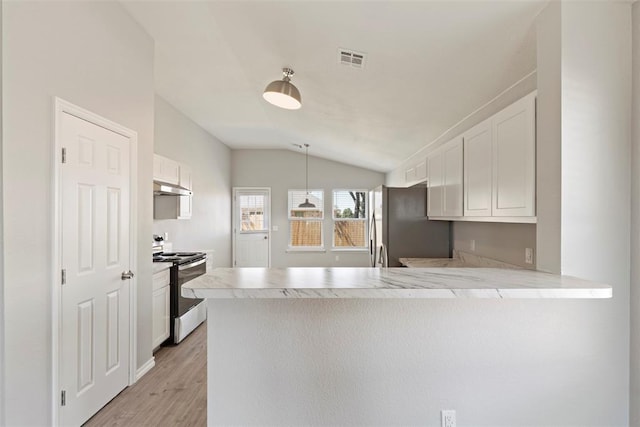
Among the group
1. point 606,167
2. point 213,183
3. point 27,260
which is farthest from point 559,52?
point 213,183

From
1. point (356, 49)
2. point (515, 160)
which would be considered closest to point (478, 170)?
point (515, 160)

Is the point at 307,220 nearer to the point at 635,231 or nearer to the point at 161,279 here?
the point at 161,279

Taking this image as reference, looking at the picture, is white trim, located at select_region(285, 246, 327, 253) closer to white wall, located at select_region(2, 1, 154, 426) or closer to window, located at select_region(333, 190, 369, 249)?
window, located at select_region(333, 190, 369, 249)

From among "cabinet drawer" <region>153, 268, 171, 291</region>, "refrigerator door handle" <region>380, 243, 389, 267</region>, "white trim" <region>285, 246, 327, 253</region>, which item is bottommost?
"white trim" <region>285, 246, 327, 253</region>

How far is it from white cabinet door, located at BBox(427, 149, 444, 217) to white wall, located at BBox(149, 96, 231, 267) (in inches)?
133

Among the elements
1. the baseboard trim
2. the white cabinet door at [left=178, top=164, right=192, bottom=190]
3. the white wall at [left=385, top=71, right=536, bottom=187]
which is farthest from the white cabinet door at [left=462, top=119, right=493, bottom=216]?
the white cabinet door at [left=178, top=164, right=192, bottom=190]

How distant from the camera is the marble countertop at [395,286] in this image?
1.14 metres

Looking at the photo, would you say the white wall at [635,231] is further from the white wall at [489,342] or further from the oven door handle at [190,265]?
the oven door handle at [190,265]

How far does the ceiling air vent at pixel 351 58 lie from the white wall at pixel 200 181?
264cm

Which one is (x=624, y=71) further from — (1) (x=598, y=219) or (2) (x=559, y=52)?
(1) (x=598, y=219)

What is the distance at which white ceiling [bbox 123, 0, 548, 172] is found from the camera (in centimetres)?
Answer: 175

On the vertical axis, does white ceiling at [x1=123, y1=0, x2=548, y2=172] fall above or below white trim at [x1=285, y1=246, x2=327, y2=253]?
above

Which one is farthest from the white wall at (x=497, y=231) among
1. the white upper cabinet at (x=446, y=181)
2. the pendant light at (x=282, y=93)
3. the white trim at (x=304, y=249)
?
the white trim at (x=304, y=249)

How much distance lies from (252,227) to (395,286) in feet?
20.1
